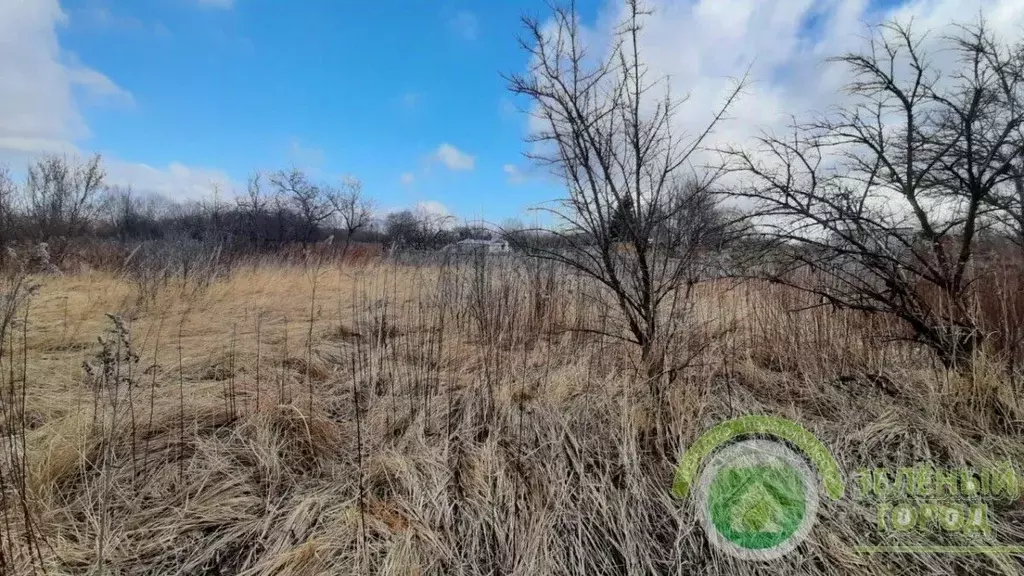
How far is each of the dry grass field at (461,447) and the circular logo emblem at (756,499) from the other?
0.17 feet

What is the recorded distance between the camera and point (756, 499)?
5.65 ft

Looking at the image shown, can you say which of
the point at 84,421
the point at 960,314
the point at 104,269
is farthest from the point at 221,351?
the point at 104,269

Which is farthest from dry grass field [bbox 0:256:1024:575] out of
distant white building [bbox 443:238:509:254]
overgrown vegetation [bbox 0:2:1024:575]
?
distant white building [bbox 443:238:509:254]

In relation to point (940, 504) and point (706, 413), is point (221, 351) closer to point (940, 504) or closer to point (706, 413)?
point (706, 413)

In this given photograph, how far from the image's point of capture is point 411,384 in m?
2.80

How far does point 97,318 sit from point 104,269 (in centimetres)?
466

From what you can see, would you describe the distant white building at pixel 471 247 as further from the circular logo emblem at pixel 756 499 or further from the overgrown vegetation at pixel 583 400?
the circular logo emblem at pixel 756 499

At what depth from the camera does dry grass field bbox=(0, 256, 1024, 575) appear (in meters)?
1.53

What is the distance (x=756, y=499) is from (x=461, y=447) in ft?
4.22

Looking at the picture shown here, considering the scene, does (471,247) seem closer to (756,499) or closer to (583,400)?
(583,400)

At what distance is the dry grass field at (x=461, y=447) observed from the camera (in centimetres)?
153

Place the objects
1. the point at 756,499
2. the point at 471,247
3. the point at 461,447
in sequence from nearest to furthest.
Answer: the point at 756,499 < the point at 461,447 < the point at 471,247

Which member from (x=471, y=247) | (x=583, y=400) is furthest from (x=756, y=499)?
(x=471, y=247)

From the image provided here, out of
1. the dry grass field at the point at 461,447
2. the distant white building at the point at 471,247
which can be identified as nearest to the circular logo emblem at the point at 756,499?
the dry grass field at the point at 461,447
